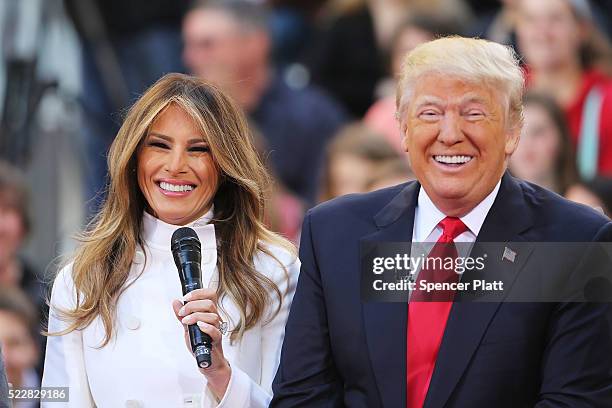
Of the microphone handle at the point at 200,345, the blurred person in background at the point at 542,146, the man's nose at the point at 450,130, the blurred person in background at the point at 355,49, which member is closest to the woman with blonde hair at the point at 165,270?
the microphone handle at the point at 200,345

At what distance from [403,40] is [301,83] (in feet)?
2.65

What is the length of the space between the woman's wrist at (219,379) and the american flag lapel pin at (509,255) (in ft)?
2.53

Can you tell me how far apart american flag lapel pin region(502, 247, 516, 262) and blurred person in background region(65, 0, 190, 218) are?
3.77m

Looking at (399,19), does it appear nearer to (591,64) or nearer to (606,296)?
(591,64)

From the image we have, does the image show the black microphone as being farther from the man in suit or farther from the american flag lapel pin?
the american flag lapel pin

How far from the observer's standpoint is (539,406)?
316 cm

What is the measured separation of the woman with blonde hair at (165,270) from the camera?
11.8 ft

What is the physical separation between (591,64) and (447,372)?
12.3 ft

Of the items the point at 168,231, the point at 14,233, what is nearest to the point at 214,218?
the point at 168,231

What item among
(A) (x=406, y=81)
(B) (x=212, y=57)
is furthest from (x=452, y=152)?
(B) (x=212, y=57)

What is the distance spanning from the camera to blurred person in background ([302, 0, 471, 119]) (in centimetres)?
720

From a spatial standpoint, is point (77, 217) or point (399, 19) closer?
point (77, 217)

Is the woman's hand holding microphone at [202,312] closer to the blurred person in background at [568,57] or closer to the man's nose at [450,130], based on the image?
the man's nose at [450,130]

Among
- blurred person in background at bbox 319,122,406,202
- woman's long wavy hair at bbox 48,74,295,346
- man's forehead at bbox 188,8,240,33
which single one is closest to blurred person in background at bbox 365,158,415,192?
blurred person in background at bbox 319,122,406,202
